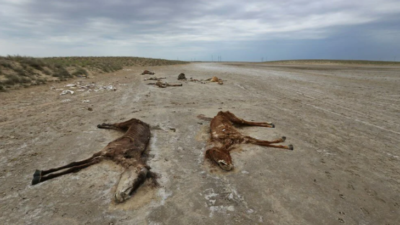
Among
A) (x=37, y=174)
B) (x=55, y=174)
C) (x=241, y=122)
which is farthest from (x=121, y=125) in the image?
(x=241, y=122)

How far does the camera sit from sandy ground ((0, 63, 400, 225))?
3100 millimetres

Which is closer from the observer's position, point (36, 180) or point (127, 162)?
point (36, 180)

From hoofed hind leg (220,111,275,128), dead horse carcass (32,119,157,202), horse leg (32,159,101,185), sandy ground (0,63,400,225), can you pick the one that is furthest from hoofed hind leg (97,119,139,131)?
hoofed hind leg (220,111,275,128)

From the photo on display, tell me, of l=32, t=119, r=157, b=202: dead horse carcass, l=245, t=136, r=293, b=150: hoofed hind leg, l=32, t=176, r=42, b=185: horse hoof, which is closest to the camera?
l=32, t=119, r=157, b=202: dead horse carcass

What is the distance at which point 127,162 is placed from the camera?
13.6 ft

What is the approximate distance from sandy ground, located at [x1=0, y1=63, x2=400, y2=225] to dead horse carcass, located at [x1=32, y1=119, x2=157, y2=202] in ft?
0.41

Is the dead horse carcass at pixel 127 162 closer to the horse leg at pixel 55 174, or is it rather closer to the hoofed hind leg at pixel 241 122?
the horse leg at pixel 55 174

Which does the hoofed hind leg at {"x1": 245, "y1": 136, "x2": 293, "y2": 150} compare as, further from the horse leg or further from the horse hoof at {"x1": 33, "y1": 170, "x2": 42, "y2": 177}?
the horse hoof at {"x1": 33, "y1": 170, "x2": 42, "y2": 177}

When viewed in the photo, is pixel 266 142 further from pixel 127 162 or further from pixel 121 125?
pixel 121 125

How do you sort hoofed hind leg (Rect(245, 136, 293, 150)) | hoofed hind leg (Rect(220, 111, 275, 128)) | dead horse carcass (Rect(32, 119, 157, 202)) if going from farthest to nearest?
hoofed hind leg (Rect(220, 111, 275, 128)) < hoofed hind leg (Rect(245, 136, 293, 150)) < dead horse carcass (Rect(32, 119, 157, 202))

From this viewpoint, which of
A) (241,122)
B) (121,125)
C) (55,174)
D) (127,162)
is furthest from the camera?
(241,122)

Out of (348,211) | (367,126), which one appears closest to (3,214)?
(348,211)

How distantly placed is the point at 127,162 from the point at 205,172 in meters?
1.42

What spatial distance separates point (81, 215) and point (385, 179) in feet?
16.1
